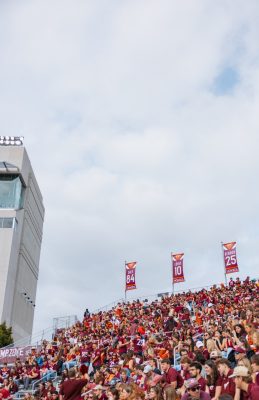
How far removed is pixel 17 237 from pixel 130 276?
17.1 m

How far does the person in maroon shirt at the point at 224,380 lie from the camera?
280 inches

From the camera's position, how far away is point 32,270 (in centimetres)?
5838

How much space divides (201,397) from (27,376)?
545 inches

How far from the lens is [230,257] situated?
34.4 m

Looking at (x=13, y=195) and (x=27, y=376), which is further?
(x=13, y=195)

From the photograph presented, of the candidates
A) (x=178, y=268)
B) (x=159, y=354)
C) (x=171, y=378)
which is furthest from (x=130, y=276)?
(x=171, y=378)

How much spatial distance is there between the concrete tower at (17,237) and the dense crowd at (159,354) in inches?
630

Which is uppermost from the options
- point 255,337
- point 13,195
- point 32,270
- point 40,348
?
point 13,195

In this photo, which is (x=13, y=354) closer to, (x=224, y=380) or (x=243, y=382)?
(x=224, y=380)

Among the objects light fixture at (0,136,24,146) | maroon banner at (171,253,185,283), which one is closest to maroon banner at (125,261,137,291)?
maroon banner at (171,253,185,283)

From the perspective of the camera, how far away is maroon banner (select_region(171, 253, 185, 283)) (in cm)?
3625

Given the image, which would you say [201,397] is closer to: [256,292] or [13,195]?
[256,292]

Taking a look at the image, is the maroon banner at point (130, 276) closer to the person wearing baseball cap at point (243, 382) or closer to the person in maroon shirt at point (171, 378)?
the person in maroon shirt at point (171, 378)

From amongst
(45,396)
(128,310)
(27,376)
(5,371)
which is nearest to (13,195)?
(128,310)
